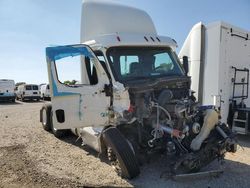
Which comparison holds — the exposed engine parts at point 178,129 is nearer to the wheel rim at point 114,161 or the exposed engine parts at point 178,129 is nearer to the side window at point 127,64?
the wheel rim at point 114,161

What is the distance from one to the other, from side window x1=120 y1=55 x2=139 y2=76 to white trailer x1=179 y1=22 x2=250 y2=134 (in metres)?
3.32

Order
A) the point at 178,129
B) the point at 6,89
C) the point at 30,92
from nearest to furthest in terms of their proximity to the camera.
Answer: the point at 178,129 → the point at 6,89 → the point at 30,92

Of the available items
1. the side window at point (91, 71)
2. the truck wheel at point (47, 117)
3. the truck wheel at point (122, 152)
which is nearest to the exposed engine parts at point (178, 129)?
the truck wheel at point (122, 152)

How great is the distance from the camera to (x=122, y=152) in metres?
4.98

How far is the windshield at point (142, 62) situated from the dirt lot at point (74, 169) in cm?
188

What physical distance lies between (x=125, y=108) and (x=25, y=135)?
5.49 meters

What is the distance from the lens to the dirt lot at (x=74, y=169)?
5.08m

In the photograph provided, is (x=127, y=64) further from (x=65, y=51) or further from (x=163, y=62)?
(x=65, y=51)

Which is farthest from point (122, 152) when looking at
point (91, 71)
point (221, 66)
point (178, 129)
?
point (221, 66)

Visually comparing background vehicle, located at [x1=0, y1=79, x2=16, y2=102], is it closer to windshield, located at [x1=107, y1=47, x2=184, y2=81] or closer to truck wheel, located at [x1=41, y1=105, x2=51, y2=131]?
truck wheel, located at [x1=41, y1=105, x2=51, y2=131]

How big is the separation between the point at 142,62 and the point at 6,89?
25.6 metres

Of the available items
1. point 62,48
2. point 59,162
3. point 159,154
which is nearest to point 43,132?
point 59,162

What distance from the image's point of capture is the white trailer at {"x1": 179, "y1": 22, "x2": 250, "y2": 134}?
822 centimetres

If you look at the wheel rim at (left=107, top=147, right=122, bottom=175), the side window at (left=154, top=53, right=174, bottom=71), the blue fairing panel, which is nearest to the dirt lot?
the wheel rim at (left=107, top=147, right=122, bottom=175)
